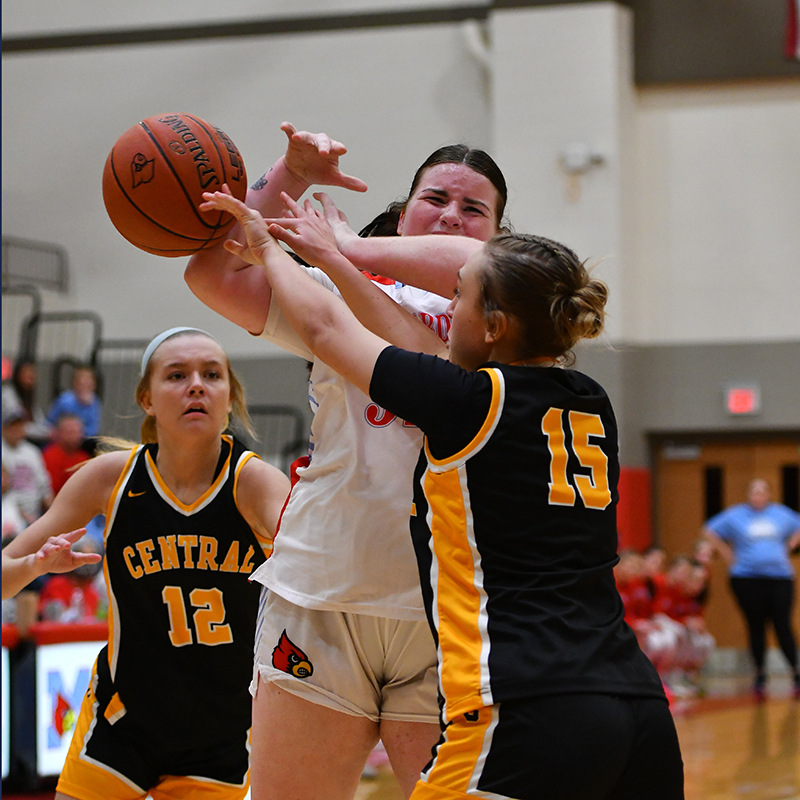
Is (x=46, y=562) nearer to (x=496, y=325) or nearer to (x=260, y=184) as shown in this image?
(x=260, y=184)

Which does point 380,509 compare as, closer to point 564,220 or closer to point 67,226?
point 564,220

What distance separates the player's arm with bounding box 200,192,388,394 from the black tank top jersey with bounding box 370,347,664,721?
55mm

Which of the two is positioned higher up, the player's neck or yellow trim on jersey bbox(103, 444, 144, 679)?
the player's neck

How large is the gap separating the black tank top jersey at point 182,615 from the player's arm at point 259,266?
82 cm

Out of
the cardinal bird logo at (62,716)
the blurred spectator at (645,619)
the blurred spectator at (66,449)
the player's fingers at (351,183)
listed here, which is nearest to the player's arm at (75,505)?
the player's fingers at (351,183)

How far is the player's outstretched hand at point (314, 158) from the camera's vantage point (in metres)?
2.41

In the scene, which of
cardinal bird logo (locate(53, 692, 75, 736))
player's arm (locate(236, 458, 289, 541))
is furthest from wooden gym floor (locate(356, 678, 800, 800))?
player's arm (locate(236, 458, 289, 541))

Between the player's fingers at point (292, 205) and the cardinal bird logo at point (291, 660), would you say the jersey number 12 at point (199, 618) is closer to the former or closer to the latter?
the cardinal bird logo at point (291, 660)

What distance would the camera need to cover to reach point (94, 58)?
44.0 feet

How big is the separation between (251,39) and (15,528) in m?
7.04

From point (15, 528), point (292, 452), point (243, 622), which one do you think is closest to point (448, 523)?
point (243, 622)

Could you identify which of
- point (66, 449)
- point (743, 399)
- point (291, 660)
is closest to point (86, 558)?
point (291, 660)

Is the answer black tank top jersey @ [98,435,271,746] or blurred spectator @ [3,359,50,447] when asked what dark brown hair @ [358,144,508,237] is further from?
blurred spectator @ [3,359,50,447]

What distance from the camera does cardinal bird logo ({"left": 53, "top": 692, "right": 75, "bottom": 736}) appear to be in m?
5.45
